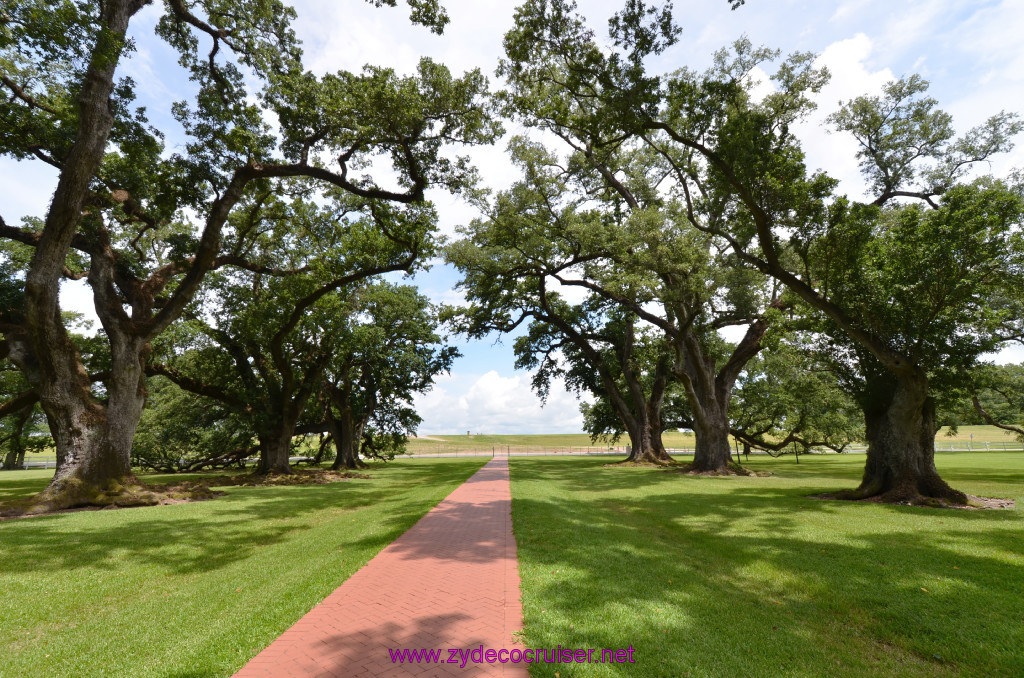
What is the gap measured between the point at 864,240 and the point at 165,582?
1697cm

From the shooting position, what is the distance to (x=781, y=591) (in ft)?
19.6

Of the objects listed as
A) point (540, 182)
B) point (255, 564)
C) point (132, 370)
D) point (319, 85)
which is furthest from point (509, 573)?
point (540, 182)

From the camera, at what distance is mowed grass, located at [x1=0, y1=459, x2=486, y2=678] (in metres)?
4.20

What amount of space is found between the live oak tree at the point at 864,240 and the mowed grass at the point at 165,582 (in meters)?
12.2

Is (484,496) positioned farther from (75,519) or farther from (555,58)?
(555,58)

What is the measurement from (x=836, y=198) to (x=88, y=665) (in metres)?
16.7

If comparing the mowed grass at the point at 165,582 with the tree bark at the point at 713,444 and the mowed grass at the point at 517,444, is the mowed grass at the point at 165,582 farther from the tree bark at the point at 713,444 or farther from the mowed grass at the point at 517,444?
the mowed grass at the point at 517,444

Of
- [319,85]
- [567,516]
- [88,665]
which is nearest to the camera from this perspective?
[88,665]

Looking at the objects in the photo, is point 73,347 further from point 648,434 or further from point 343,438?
point 648,434

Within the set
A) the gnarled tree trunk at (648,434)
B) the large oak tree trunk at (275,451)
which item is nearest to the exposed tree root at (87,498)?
the large oak tree trunk at (275,451)

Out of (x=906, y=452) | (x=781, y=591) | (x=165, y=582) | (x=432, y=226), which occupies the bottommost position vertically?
(x=781, y=591)

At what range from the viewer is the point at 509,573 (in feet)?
20.0

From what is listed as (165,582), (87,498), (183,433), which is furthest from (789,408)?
(183,433)

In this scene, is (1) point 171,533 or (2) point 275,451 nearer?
(1) point 171,533
